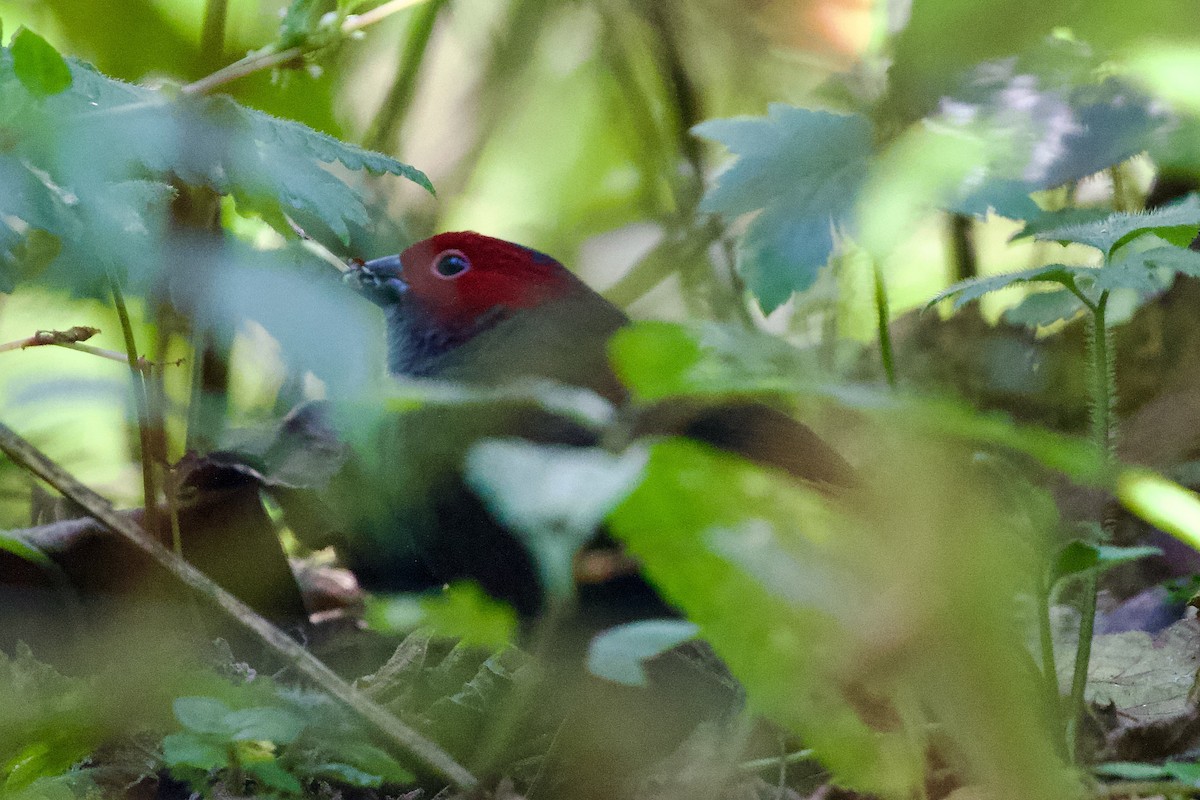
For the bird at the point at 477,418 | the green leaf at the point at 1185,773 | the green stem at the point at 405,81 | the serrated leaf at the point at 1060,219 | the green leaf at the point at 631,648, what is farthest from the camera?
the green stem at the point at 405,81

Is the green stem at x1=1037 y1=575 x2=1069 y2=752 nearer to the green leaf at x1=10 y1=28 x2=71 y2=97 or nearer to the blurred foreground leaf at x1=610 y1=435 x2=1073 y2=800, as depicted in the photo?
the blurred foreground leaf at x1=610 y1=435 x2=1073 y2=800

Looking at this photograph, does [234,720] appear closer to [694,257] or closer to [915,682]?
[915,682]

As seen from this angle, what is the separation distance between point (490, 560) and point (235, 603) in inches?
16.0

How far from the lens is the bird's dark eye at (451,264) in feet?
5.77

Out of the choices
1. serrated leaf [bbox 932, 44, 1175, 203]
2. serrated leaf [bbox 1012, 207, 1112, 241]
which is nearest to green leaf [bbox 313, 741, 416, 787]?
serrated leaf [bbox 1012, 207, 1112, 241]

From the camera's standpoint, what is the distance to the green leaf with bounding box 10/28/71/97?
95 cm

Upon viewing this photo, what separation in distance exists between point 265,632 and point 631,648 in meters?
0.49

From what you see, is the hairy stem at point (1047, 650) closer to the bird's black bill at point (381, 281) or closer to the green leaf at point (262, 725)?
the green leaf at point (262, 725)

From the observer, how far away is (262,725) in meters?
0.87

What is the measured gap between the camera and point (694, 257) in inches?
109

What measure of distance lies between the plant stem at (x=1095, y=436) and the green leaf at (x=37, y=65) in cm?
112

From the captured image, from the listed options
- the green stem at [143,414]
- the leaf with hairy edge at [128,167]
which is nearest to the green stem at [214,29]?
the leaf with hairy edge at [128,167]

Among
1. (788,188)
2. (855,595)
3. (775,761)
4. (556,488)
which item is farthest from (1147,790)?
(788,188)

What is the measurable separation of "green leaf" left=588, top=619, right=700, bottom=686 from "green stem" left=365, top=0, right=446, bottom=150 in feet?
6.85
